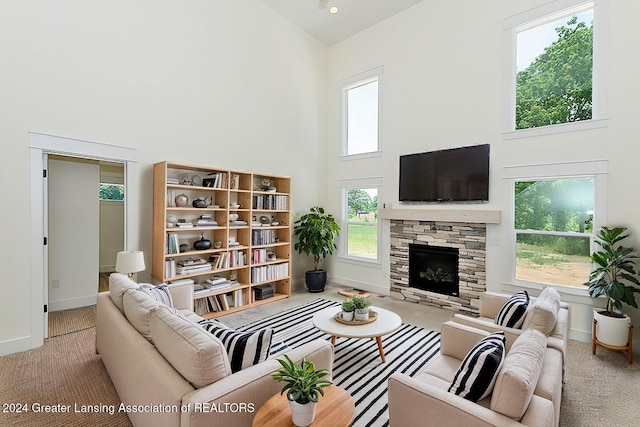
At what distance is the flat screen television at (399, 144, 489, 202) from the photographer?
14.3 feet

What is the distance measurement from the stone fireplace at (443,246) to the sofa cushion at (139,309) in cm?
398

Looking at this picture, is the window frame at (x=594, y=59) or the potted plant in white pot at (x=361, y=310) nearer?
the potted plant in white pot at (x=361, y=310)

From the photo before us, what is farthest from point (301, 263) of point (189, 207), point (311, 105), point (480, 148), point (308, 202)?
point (480, 148)

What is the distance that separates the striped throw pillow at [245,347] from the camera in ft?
5.57

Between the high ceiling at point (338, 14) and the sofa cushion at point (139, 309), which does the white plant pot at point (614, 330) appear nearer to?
the sofa cushion at point (139, 309)

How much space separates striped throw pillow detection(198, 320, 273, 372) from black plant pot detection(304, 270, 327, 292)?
12.3 ft

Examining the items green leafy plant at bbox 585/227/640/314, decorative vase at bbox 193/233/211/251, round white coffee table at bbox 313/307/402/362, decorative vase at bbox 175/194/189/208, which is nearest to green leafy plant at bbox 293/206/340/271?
decorative vase at bbox 193/233/211/251

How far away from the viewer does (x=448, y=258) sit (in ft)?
15.5

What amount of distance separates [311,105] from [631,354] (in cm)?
583

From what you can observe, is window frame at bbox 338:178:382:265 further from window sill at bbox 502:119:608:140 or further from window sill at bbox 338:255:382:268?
window sill at bbox 502:119:608:140

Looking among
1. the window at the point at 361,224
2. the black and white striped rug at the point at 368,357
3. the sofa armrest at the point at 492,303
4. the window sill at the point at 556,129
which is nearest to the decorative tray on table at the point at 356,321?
the black and white striped rug at the point at 368,357

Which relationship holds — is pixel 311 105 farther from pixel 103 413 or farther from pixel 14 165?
pixel 103 413

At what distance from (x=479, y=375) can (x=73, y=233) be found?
4.99 m

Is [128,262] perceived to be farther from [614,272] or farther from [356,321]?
[614,272]
